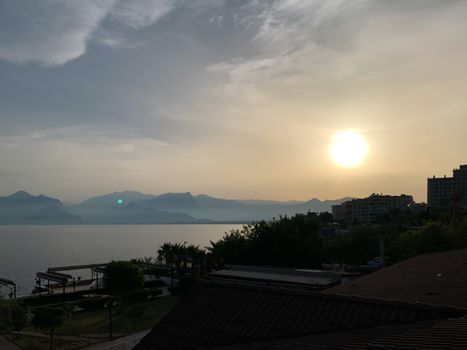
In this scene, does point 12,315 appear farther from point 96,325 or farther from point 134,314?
point 134,314

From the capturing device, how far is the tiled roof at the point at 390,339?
523 cm

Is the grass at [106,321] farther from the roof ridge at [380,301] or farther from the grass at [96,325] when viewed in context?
the roof ridge at [380,301]

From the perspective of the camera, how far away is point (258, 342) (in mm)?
8586

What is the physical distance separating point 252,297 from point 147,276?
4900 centimetres

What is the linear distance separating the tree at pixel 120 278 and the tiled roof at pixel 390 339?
26.9 metres

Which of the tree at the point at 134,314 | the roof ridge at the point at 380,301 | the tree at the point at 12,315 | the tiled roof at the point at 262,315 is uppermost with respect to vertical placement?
the roof ridge at the point at 380,301

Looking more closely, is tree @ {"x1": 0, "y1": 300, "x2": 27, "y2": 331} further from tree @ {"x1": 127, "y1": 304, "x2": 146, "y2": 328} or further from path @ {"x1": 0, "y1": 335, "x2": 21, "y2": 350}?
tree @ {"x1": 127, "y1": 304, "x2": 146, "y2": 328}

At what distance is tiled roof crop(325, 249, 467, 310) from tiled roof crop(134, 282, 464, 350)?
4.98 metres

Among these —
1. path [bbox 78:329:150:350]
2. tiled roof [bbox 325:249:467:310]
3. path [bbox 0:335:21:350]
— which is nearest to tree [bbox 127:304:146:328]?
path [bbox 78:329:150:350]

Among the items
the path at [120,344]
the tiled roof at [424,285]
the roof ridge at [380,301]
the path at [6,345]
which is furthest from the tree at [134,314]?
the roof ridge at [380,301]

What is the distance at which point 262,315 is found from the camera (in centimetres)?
981

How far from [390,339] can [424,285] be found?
38.4ft

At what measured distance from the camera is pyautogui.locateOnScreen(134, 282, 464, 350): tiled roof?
827 cm

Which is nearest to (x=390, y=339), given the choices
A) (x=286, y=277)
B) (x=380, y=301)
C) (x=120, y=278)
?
(x=380, y=301)
